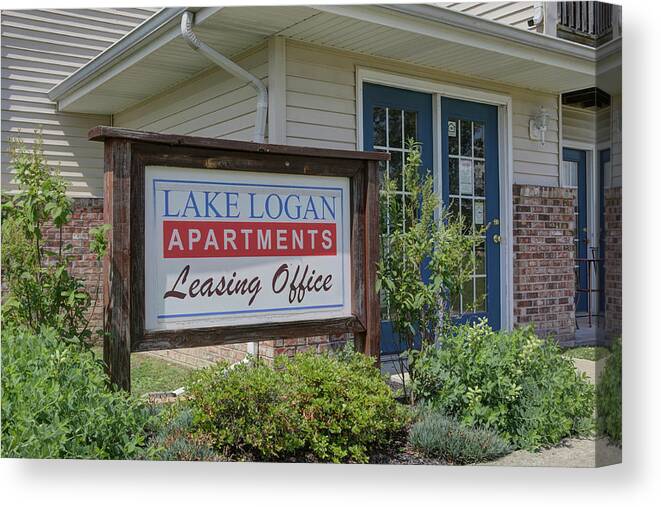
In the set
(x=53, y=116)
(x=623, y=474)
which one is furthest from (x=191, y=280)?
(x=53, y=116)

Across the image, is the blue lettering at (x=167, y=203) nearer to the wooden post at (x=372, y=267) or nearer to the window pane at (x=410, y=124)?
the wooden post at (x=372, y=267)

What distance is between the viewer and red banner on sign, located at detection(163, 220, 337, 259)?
339 cm

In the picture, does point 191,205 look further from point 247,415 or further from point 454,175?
point 454,175

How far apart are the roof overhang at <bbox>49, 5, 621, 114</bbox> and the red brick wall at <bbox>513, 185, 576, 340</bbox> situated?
39.1 inches

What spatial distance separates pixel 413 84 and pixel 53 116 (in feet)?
11.8

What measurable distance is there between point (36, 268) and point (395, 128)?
2.82 meters

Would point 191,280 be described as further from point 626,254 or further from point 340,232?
point 626,254

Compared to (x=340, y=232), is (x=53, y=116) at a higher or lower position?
higher

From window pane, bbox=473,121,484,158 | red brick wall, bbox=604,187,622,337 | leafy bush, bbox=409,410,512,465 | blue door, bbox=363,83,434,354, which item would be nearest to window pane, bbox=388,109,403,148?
blue door, bbox=363,83,434,354

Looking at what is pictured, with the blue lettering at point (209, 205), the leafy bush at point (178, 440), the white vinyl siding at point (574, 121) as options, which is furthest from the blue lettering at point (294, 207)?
the white vinyl siding at point (574, 121)

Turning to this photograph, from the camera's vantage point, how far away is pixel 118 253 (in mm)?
3236

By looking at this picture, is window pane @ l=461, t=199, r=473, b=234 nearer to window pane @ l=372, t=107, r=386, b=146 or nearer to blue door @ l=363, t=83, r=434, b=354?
blue door @ l=363, t=83, r=434, b=354

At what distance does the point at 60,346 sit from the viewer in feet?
10.7

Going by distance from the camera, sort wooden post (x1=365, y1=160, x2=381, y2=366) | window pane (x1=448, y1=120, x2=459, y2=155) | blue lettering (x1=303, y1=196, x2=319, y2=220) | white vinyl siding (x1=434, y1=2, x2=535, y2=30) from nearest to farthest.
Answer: blue lettering (x1=303, y1=196, x2=319, y2=220), wooden post (x1=365, y1=160, x2=381, y2=366), window pane (x1=448, y1=120, x2=459, y2=155), white vinyl siding (x1=434, y1=2, x2=535, y2=30)
